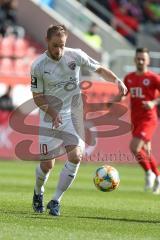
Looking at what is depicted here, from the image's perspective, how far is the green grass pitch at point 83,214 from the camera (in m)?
8.86

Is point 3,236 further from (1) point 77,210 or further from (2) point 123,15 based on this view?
(2) point 123,15

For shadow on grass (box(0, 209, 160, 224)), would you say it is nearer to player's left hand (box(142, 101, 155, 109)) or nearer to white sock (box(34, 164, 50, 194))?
Result: white sock (box(34, 164, 50, 194))

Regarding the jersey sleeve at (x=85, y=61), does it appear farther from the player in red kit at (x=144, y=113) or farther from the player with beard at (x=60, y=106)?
the player in red kit at (x=144, y=113)

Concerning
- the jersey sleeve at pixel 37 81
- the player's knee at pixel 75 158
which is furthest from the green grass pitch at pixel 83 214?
the jersey sleeve at pixel 37 81

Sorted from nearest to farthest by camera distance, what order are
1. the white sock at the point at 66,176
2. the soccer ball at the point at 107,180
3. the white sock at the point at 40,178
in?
the white sock at the point at 66,176
the white sock at the point at 40,178
the soccer ball at the point at 107,180

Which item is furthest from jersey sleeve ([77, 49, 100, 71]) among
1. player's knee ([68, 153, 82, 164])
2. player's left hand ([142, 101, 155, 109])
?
player's left hand ([142, 101, 155, 109])

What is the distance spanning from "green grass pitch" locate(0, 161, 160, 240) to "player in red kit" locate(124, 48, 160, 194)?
62cm

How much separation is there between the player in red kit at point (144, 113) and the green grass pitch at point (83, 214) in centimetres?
62

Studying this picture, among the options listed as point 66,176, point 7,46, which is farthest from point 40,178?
point 7,46

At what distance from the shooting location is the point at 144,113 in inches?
648

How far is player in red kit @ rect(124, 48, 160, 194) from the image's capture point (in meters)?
16.0

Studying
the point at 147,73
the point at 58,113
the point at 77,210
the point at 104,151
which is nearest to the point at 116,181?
the point at 77,210

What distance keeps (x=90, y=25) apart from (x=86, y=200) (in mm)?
17846

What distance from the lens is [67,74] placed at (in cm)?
1073
